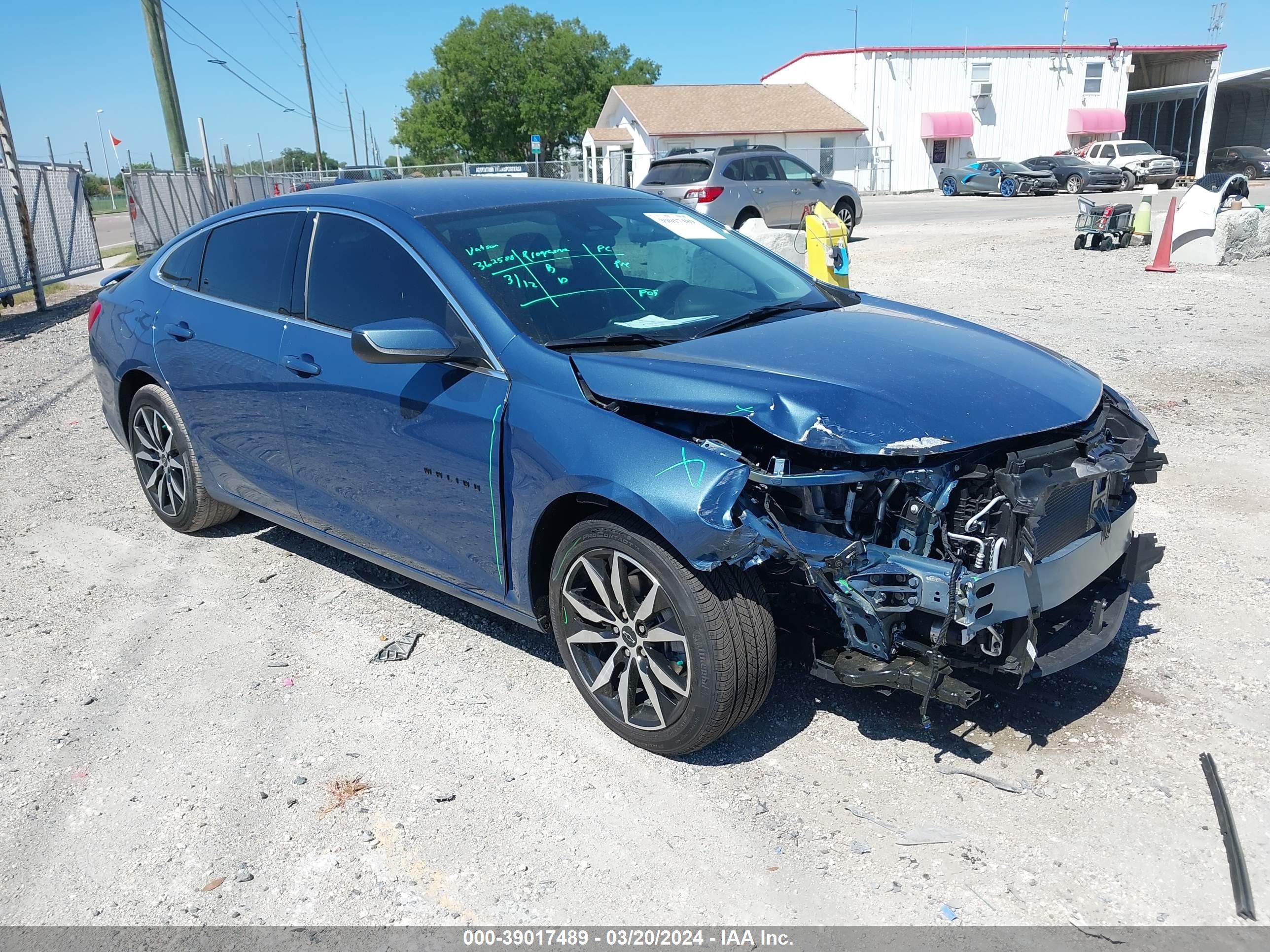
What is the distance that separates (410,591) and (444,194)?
1.85m

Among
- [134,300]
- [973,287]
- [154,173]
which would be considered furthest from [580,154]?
[134,300]

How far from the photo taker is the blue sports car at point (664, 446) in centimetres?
294

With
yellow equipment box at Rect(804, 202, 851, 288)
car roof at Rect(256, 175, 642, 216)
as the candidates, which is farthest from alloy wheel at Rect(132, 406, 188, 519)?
yellow equipment box at Rect(804, 202, 851, 288)

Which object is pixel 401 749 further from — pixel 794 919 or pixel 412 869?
pixel 794 919

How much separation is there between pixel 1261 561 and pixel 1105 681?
158 cm

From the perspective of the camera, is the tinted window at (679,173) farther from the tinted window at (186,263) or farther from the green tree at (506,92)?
the green tree at (506,92)

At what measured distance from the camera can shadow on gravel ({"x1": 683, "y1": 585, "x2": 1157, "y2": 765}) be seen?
3367 millimetres

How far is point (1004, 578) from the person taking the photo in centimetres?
286

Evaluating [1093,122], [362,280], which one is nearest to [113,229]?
[362,280]

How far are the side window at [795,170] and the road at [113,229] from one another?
48.8ft

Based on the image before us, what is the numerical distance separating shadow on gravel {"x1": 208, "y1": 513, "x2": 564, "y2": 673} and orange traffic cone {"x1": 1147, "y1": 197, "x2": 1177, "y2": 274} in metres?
13.0

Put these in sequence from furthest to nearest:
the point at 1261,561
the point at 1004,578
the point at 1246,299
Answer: the point at 1246,299 < the point at 1261,561 < the point at 1004,578

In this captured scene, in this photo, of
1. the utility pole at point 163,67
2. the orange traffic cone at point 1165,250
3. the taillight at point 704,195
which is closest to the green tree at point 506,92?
the utility pole at point 163,67

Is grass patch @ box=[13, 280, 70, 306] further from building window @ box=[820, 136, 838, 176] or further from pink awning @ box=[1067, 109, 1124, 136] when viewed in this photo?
pink awning @ box=[1067, 109, 1124, 136]
